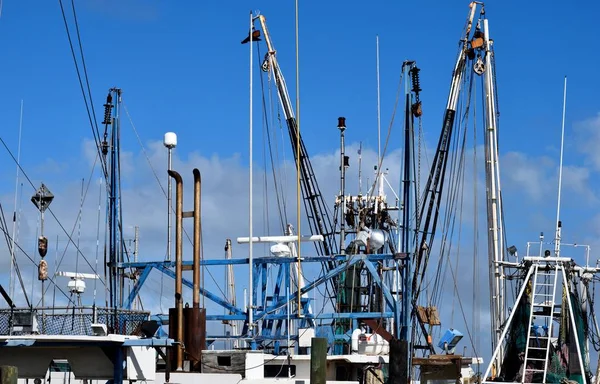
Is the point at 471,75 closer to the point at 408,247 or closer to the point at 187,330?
the point at 408,247

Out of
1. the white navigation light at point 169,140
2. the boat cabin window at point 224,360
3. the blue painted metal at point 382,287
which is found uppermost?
the white navigation light at point 169,140

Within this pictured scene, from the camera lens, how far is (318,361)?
32.5 meters

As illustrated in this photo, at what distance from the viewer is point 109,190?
49.2 meters

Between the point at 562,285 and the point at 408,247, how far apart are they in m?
6.35

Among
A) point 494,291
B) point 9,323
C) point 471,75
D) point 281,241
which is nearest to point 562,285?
point 494,291

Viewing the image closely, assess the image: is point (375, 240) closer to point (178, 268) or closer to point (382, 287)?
point (382, 287)

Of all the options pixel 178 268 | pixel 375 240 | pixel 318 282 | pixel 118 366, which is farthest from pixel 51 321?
pixel 375 240

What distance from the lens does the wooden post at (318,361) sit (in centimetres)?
3234

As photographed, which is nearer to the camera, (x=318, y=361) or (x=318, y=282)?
(x=318, y=361)

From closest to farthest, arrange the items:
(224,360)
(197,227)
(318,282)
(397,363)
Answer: (397,363)
(197,227)
(224,360)
(318,282)

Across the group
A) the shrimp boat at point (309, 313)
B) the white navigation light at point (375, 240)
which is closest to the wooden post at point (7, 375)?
the shrimp boat at point (309, 313)

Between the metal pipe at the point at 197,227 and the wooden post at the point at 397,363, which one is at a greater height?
the metal pipe at the point at 197,227

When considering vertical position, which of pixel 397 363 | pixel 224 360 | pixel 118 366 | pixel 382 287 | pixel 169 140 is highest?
pixel 169 140

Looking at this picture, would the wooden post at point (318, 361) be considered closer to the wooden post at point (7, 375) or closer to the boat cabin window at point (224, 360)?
the boat cabin window at point (224, 360)
